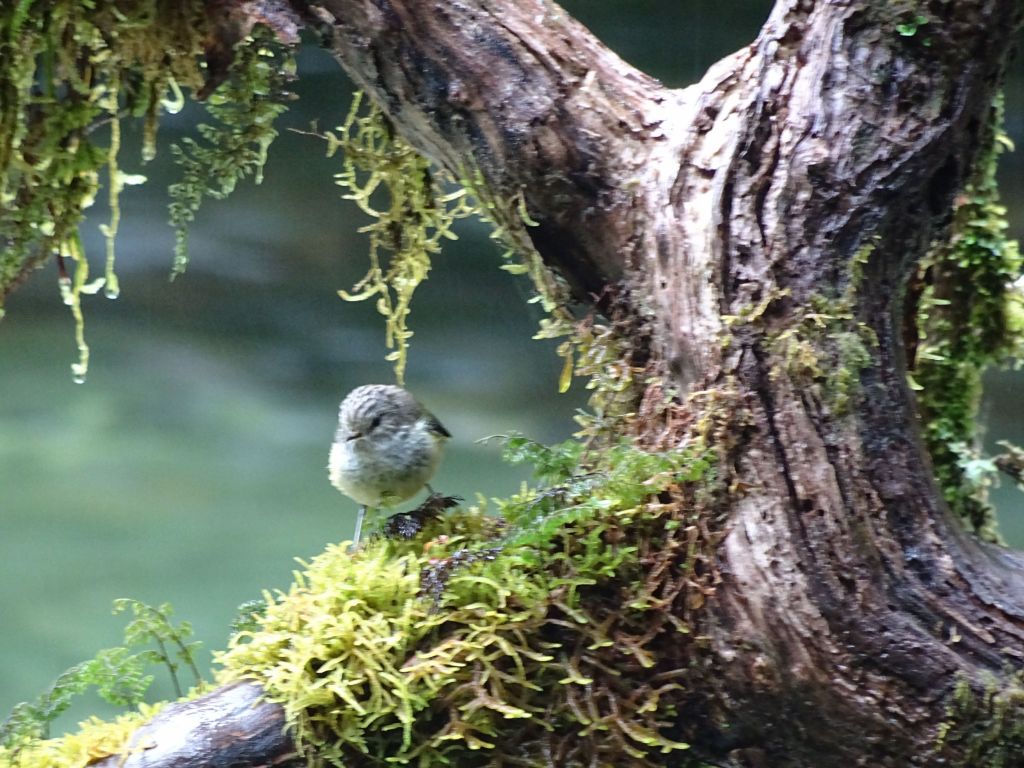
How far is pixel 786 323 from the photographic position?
1.22 metres

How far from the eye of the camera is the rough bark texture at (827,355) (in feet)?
3.87

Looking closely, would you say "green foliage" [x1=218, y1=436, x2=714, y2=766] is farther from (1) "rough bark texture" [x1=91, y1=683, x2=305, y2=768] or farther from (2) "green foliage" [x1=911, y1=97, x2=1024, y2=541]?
(2) "green foliage" [x1=911, y1=97, x2=1024, y2=541]

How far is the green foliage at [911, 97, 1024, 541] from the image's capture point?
1717 millimetres

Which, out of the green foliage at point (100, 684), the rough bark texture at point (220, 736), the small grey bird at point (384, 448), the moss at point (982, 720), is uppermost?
the small grey bird at point (384, 448)

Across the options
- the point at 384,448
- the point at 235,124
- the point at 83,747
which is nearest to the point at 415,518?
the point at 384,448

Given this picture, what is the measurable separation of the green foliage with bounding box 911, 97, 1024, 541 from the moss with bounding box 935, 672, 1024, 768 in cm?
60

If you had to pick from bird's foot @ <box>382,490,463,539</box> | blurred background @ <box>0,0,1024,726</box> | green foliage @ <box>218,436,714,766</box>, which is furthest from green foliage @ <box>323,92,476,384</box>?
blurred background @ <box>0,0,1024,726</box>

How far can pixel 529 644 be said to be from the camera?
121 cm

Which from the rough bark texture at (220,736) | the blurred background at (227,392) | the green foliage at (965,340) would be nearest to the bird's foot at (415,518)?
the rough bark texture at (220,736)

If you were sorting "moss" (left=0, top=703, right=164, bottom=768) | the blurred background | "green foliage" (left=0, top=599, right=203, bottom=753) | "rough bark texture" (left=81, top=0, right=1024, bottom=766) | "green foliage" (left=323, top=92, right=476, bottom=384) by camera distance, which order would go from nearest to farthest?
"rough bark texture" (left=81, top=0, right=1024, bottom=766), "moss" (left=0, top=703, right=164, bottom=768), "green foliage" (left=0, top=599, right=203, bottom=753), "green foliage" (left=323, top=92, right=476, bottom=384), the blurred background

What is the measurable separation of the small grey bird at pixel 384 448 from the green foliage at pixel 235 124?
363 millimetres

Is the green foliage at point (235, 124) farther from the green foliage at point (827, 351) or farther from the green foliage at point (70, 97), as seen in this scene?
the green foliage at point (827, 351)

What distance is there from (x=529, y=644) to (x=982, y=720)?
1.88 feet

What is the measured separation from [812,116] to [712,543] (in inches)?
21.8
